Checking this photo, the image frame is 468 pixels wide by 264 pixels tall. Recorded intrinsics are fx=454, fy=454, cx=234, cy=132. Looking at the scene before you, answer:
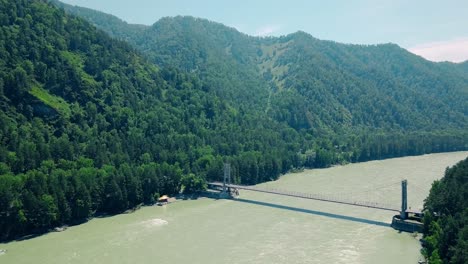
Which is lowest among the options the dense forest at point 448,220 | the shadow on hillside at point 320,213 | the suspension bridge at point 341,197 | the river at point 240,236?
the river at point 240,236

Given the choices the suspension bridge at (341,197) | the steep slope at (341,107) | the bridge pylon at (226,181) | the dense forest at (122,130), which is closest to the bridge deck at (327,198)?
the suspension bridge at (341,197)

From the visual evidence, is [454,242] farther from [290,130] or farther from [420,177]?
[290,130]

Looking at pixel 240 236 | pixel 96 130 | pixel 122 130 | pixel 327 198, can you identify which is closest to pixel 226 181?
pixel 327 198

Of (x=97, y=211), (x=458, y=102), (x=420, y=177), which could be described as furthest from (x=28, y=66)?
(x=458, y=102)

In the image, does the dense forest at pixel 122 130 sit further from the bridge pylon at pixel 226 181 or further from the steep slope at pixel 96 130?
the bridge pylon at pixel 226 181

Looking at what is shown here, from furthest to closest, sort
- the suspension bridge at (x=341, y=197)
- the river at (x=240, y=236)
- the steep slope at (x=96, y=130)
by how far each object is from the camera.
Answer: the steep slope at (x=96, y=130) → the suspension bridge at (x=341, y=197) → the river at (x=240, y=236)

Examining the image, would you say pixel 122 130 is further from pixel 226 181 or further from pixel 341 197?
pixel 341 197

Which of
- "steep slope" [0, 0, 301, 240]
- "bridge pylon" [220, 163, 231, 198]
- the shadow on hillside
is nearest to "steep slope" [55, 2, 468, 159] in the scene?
"steep slope" [0, 0, 301, 240]
